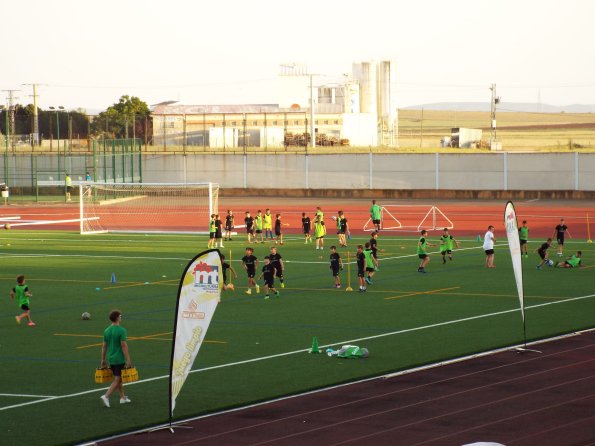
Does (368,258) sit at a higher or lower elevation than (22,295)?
higher

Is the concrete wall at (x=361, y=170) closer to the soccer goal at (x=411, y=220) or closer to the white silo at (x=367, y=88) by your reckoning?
the soccer goal at (x=411, y=220)

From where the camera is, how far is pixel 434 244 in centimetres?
4828

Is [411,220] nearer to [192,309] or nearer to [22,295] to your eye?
[22,295]

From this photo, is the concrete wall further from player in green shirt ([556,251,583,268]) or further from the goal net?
player in green shirt ([556,251,583,268])

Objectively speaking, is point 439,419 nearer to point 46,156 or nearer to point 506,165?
point 506,165

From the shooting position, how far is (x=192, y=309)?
1575cm

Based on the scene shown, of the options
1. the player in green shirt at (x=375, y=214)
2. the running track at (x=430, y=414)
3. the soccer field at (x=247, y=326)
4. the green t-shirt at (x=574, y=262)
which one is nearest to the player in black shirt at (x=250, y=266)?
the soccer field at (x=247, y=326)

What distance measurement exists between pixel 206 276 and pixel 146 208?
2300 inches

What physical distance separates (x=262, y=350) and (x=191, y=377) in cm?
318

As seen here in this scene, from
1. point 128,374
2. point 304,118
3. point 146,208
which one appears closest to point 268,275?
point 128,374

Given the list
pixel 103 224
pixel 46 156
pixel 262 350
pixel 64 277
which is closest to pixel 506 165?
pixel 103 224

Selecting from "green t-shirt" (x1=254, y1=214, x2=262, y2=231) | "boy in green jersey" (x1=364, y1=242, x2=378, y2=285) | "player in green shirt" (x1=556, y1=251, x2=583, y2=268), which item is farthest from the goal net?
"boy in green jersey" (x1=364, y1=242, x2=378, y2=285)

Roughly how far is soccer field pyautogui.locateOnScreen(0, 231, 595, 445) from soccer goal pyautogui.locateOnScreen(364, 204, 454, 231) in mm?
12103

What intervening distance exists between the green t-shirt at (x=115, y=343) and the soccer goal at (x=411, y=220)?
3888cm
